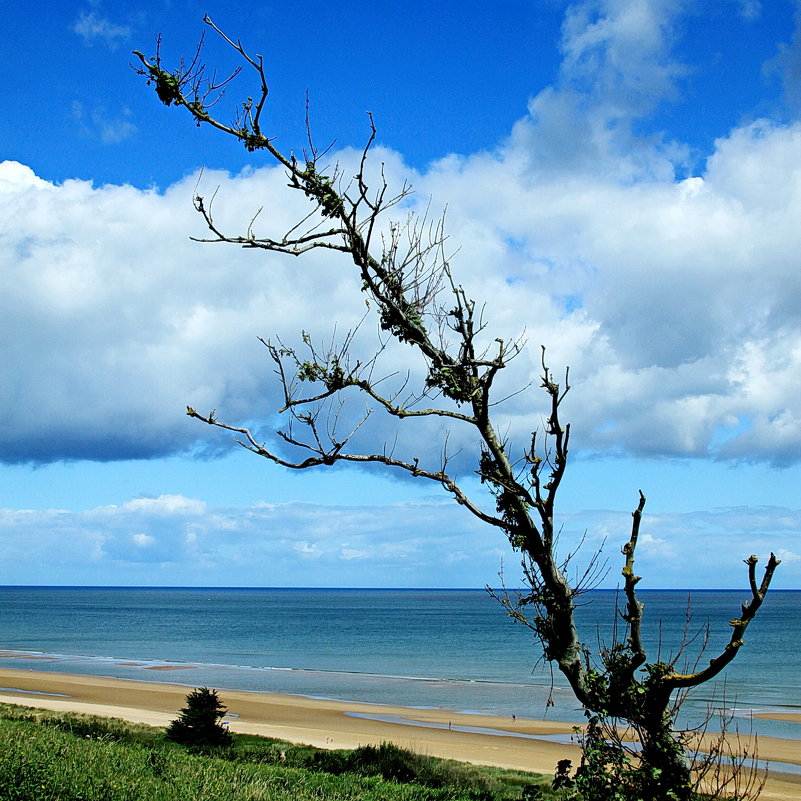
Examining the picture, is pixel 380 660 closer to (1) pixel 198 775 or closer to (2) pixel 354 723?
(2) pixel 354 723

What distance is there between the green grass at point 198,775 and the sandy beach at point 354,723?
6.32 m

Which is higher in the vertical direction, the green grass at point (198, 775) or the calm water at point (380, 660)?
the green grass at point (198, 775)

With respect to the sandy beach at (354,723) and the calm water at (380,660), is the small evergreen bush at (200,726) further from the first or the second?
the calm water at (380,660)

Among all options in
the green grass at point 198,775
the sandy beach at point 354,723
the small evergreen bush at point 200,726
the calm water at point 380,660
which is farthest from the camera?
the calm water at point 380,660

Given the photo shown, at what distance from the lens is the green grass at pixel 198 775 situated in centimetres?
725

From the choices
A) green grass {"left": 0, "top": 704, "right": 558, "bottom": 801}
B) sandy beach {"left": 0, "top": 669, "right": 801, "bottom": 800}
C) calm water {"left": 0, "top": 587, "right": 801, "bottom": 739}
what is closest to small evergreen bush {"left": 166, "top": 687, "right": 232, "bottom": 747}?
green grass {"left": 0, "top": 704, "right": 558, "bottom": 801}

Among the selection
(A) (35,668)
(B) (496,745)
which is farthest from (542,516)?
(A) (35,668)

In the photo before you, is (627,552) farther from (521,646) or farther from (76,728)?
(521,646)

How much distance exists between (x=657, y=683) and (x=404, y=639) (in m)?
69.5

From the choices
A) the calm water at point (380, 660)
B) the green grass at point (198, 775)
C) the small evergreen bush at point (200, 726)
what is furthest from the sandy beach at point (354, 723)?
the green grass at point (198, 775)

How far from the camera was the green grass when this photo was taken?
725cm

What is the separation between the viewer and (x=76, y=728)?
15.5 meters

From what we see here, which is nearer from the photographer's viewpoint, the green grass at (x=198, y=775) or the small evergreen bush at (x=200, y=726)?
the green grass at (x=198, y=775)

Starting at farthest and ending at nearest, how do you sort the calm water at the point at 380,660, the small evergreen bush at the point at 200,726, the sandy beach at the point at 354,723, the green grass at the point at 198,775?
the calm water at the point at 380,660, the sandy beach at the point at 354,723, the small evergreen bush at the point at 200,726, the green grass at the point at 198,775
